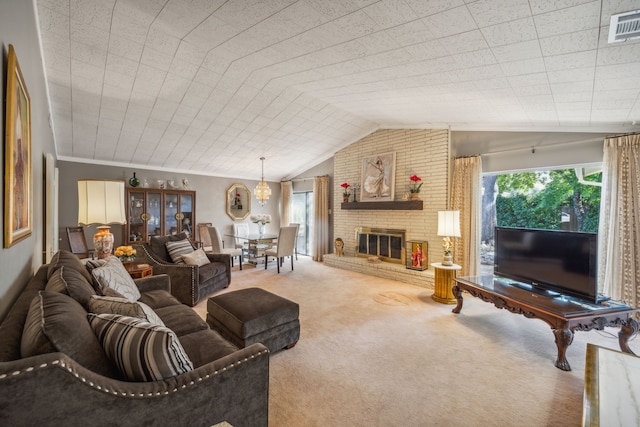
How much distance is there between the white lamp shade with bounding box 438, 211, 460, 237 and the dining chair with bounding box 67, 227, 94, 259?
5.94 m

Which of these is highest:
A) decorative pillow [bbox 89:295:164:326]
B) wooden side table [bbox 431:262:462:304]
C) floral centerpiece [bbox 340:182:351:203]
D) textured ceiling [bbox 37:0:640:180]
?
textured ceiling [bbox 37:0:640:180]

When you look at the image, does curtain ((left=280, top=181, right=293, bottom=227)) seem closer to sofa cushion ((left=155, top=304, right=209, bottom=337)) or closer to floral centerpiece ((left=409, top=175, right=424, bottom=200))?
floral centerpiece ((left=409, top=175, right=424, bottom=200))

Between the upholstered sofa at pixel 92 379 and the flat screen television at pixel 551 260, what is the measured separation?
2.86 metres

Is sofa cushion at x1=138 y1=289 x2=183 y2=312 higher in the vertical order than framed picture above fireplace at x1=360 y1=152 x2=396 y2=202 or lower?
lower

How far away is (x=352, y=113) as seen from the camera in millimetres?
4801

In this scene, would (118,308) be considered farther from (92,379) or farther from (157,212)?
(157,212)

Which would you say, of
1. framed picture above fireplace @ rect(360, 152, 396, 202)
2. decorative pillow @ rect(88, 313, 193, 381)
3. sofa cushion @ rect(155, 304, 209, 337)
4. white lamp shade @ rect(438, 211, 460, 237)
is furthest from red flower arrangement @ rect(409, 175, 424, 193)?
decorative pillow @ rect(88, 313, 193, 381)

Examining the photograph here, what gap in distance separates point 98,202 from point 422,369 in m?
3.33

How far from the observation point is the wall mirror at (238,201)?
23.4 ft

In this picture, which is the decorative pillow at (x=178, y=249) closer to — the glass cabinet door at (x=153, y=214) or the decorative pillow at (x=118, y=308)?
the glass cabinet door at (x=153, y=214)

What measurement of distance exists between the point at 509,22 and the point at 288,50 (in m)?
1.82

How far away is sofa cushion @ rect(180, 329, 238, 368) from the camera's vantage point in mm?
1527

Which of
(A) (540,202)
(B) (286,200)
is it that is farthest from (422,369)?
(B) (286,200)

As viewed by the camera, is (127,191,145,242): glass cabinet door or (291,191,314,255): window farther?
(291,191,314,255): window
